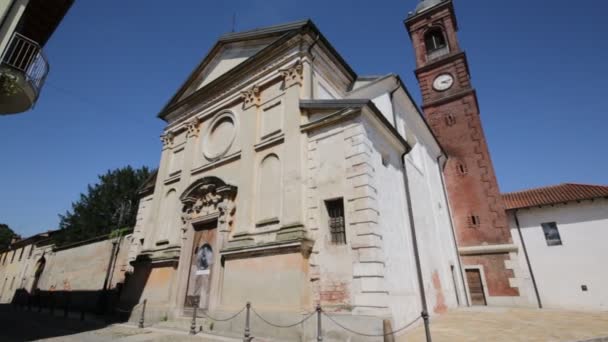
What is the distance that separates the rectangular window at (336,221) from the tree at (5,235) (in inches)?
2108

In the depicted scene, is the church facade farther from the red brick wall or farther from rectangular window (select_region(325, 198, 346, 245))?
the red brick wall

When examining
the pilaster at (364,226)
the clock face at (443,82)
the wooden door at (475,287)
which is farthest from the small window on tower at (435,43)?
the pilaster at (364,226)

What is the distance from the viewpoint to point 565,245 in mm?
15359

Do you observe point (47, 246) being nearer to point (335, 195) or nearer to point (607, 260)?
point (335, 195)

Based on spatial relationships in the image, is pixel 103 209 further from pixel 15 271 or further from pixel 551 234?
pixel 551 234

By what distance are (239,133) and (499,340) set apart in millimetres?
10098

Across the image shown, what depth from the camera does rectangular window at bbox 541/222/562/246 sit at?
15650mm

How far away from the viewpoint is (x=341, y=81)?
1262cm

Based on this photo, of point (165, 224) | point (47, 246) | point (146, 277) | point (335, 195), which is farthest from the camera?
point (47, 246)

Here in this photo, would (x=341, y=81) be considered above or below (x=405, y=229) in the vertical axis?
above

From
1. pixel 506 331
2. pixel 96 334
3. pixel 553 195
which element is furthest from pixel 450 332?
pixel 553 195

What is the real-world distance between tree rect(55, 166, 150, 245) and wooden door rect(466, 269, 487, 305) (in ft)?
94.0

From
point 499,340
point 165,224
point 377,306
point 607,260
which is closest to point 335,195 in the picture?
point 377,306

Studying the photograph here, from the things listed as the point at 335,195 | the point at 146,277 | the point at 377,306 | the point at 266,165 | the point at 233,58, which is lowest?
the point at 377,306
